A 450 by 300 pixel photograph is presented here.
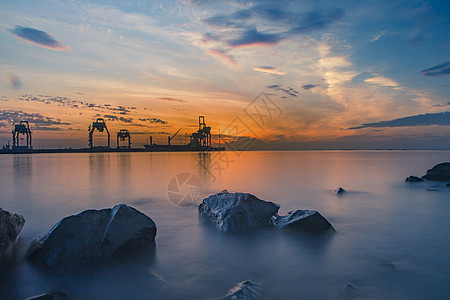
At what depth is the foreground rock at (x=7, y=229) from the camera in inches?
187

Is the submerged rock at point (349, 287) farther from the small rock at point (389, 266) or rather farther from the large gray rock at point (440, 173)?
the large gray rock at point (440, 173)

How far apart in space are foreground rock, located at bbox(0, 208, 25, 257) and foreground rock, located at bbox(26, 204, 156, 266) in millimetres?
491

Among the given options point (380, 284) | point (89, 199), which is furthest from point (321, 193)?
point (89, 199)

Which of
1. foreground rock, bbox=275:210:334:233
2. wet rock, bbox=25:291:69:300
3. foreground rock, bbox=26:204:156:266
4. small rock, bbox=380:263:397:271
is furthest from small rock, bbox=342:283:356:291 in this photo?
wet rock, bbox=25:291:69:300

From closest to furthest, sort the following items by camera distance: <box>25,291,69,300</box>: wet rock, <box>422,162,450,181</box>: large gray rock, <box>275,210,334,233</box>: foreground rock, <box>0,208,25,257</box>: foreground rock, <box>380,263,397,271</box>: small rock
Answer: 1. <box>25,291,69,300</box>: wet rock
2. <box>380,263,397,271</box>: small rock
3. <box>0,208,25,257</box>: foreground rock
4. <box>275,210,334,233</box>: foreground rock
5. <box>422,162,450,181</box>: large gray rock

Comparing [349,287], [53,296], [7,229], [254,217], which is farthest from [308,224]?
[7,229]

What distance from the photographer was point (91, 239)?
15.1 ft

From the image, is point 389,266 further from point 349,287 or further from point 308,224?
point 308,224

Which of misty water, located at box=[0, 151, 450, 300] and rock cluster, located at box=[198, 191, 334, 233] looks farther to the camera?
rock cluster, located at box=[198, 191, 334, 233]

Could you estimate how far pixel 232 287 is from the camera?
377 cm

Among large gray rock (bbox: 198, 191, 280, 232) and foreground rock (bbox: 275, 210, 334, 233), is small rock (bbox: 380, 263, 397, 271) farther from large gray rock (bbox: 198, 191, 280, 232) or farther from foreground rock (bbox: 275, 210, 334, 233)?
large gray rock (bbox: 198, 191, 280, 232)

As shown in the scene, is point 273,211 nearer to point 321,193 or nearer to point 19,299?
point 19,299

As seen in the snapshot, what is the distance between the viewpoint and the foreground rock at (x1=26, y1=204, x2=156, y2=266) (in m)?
4.44

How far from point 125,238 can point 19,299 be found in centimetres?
166
